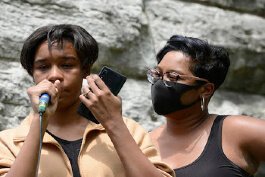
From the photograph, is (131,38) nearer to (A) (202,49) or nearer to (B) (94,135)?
(A) (202,49)

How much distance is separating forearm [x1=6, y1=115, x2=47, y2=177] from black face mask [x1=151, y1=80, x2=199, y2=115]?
0.82m

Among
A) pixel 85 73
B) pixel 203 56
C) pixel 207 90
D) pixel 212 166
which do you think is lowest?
pixel 212 166

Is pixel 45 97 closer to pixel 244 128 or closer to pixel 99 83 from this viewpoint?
pixel 99 83

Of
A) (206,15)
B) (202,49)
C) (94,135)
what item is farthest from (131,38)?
(94,135)

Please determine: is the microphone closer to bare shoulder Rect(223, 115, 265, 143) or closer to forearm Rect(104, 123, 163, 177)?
forearm Rect(104, 123, 163, 177)

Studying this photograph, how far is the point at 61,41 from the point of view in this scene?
6.68ft

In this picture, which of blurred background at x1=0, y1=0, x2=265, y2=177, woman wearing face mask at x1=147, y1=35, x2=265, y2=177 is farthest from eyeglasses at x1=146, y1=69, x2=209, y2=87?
blurred background at x1=0, y1=0, x2=265, y2=177

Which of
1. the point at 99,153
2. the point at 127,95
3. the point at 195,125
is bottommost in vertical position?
the point at 127,95

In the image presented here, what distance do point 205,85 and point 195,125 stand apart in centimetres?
16

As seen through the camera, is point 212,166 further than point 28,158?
Yes

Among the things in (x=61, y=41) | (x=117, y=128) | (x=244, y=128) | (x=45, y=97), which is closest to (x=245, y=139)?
(x=244, y=128)

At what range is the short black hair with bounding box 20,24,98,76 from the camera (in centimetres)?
204

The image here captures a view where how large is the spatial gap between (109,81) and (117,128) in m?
0.14

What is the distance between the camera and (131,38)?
3.46m
